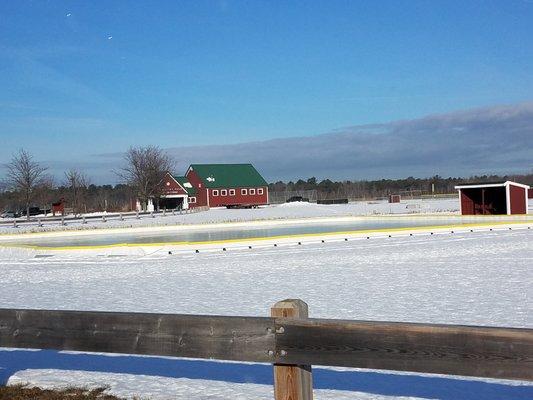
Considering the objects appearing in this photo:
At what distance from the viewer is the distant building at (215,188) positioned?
82.8 meters

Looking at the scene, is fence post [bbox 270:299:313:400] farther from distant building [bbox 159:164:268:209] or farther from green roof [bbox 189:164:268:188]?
green roof [bbox 189:164:268:188]

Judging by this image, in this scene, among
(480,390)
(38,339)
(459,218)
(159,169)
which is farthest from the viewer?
(159,169)

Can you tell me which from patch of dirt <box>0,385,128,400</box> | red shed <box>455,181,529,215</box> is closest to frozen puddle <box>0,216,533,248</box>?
red shed <box>455,181,529,215</box>

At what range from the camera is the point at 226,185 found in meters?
85.3

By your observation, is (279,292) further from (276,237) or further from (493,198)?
(493,198)

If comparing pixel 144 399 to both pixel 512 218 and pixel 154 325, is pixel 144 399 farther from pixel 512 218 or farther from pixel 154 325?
pixel 512 218

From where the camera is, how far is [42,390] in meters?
5.04

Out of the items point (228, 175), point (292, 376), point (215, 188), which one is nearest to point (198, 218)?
point (215, 188)

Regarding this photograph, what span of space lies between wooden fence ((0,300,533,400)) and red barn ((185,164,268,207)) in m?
78.2

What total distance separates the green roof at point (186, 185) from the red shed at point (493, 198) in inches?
1934

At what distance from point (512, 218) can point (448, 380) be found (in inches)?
1236

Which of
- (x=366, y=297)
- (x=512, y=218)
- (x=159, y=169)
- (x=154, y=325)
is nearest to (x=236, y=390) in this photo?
(x=154, y=325)

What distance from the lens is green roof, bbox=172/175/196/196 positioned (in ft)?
277

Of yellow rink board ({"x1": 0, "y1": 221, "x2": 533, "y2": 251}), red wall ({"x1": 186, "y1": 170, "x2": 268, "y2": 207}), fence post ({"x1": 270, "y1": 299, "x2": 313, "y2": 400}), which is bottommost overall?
yellow rink board ({"x1": 0, "y1": 221, "x2": 533, "y2": 251})
